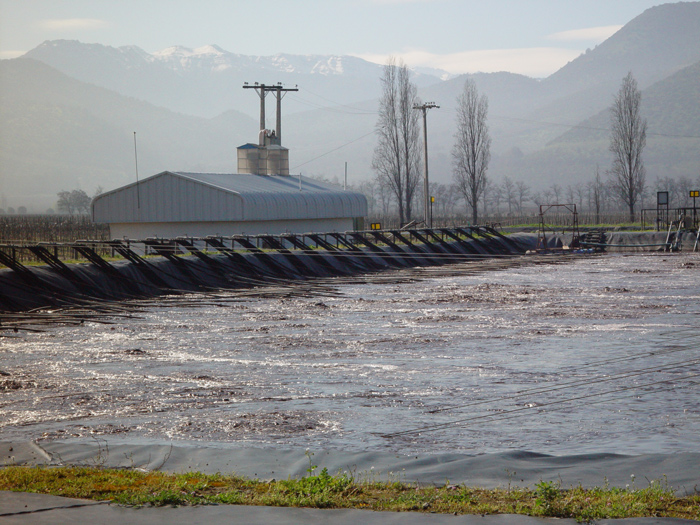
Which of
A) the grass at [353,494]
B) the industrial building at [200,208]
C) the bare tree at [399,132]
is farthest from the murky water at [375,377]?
the bare tree at [399,132]

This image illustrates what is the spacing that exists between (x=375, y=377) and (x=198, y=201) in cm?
3406

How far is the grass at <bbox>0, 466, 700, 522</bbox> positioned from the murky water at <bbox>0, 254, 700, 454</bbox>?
6.42ft

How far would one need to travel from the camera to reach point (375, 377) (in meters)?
13.4

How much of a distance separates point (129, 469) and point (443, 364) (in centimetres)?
749

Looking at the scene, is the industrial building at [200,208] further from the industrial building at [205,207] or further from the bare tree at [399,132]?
the bare tree at [399,132]

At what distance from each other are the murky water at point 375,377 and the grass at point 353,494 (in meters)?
1.96

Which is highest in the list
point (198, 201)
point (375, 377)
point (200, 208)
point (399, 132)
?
point (399, 132)

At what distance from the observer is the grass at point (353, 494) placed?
6375mm

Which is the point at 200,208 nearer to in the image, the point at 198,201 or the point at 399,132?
the point at 198,201

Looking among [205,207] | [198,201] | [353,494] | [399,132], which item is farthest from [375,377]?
[399,132]

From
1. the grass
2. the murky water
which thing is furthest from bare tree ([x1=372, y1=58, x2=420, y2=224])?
the grass

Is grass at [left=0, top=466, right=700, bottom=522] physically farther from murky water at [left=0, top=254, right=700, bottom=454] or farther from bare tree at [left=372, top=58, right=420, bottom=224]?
bare tree at [left=372, top=58, right=420, bottom=224]

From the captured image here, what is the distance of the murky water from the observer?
9867 mm

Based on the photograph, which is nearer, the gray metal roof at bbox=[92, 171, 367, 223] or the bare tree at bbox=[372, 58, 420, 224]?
the gray metal roof at bbox=[92, 171, 367, 223]
